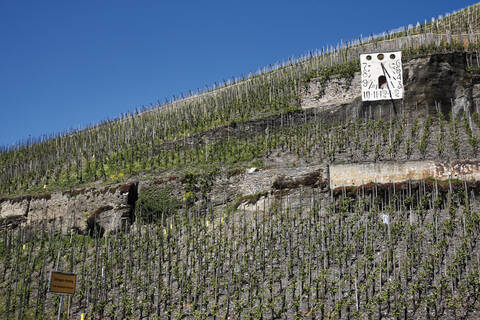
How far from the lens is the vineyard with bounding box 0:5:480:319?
667 inches

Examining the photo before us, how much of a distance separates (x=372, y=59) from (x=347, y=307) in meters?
18.6

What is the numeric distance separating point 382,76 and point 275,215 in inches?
480

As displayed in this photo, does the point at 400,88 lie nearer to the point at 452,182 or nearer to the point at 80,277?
the point at 452,182

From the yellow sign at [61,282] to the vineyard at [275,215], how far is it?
19.4 ft

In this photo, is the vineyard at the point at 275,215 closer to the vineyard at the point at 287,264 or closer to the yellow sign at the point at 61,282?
the vineyard at the point at 287,264

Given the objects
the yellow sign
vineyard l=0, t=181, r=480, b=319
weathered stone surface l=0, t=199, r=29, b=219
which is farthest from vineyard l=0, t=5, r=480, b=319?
the yellow sign

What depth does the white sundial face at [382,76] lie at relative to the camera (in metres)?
29.8

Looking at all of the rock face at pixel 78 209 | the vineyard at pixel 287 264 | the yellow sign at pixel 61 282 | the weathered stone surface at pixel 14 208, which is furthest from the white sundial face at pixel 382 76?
the yellow sign at pixel 61 282

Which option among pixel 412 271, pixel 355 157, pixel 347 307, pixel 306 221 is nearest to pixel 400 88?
pixel 355 157

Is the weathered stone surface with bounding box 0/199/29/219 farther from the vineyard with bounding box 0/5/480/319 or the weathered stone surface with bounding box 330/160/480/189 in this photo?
the weathered stone surface with bounding box 330/160/480/189

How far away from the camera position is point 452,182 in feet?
68.8

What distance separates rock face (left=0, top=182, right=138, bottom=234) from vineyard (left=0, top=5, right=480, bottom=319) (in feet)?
1.23

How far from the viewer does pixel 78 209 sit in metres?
28.9

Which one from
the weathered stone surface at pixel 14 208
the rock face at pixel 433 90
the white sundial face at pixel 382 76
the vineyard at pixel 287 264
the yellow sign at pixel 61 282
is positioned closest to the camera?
the yellow sign at pixel 61 282
